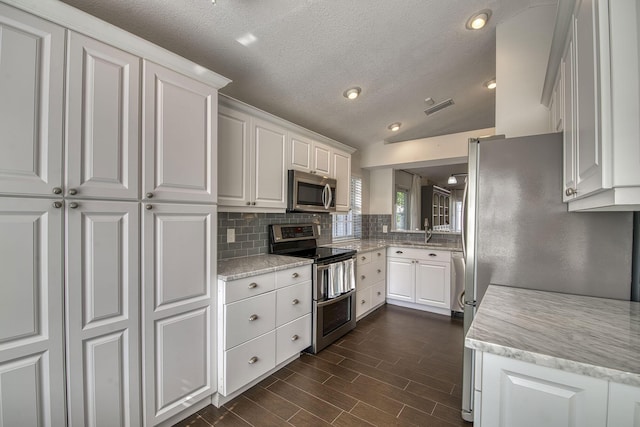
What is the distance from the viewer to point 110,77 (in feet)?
4.41

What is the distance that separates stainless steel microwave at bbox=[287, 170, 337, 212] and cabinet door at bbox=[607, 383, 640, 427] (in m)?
2.33

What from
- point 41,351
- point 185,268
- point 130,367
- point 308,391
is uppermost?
point 185,268

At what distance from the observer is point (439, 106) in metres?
3.50

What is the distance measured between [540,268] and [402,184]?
348 centimetres

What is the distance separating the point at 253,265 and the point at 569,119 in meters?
2.16

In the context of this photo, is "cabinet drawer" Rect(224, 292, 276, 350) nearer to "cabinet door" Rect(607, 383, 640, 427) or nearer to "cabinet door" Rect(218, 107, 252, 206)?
"cabinet door" Rect(218, 107, 252, 206)

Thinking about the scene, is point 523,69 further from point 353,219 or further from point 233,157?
point 353,219

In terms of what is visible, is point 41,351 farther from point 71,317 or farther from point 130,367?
point 130,367

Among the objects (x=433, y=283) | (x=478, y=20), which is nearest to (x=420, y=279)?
(x=433, y=283)

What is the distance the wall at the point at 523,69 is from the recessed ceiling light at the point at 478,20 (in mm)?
237

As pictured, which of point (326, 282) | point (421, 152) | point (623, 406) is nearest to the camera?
point (623, 406)

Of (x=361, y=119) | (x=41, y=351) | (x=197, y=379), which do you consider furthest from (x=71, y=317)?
(x=361, y=119)

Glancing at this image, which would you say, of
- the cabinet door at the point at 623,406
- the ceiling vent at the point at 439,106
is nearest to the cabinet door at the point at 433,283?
the ceiling vent at the point at 439,106

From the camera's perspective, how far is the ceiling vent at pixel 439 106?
3.43 metres
